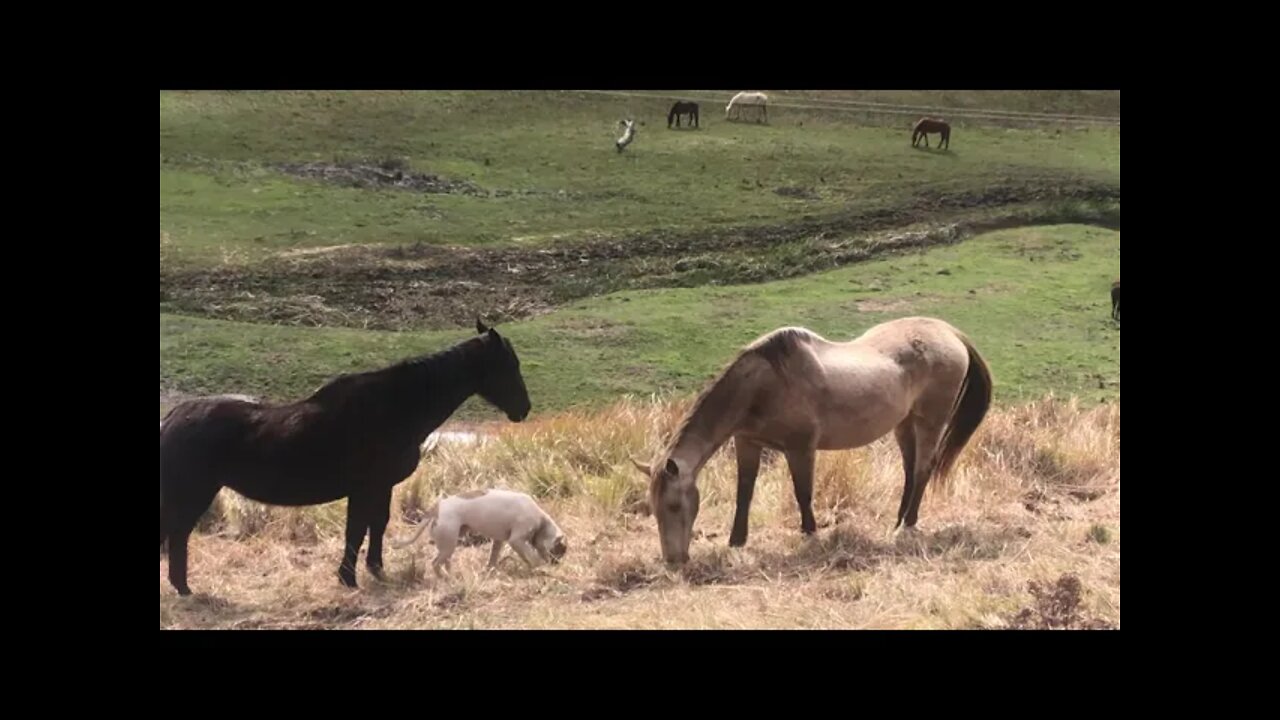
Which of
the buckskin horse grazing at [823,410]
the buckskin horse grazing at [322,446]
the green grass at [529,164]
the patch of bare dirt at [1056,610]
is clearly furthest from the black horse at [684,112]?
the patch of bare dirt at [1056,610]

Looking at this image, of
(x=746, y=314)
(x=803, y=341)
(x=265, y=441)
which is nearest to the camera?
(x=265, y=441)

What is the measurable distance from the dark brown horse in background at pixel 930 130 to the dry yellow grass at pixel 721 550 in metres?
1.63

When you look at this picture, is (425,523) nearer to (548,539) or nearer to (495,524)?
(495,524)

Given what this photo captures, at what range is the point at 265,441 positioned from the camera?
555cm

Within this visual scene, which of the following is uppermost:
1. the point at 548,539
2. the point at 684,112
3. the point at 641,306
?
the point at 684,112

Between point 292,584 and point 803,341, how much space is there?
2.89m

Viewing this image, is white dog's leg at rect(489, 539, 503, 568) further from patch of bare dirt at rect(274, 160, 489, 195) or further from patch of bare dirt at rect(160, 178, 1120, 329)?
patch of bare dirt at rect(274, 160, 489, 195)

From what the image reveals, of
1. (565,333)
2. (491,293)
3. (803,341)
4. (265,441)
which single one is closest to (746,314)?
(803,341)

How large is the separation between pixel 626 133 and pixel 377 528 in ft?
8.76

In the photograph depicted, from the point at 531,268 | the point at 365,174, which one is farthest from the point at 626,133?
the point at 365,174

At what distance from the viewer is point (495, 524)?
571 centimetres

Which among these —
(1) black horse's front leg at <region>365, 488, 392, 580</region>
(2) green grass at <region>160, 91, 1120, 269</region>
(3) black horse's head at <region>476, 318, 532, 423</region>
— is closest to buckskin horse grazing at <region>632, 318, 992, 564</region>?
(3) black horse's head at <region>476, 318, 532, 423</region>

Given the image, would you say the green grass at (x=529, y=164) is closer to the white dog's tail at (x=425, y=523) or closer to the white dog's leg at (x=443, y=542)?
the white dog's tail at (x=425, y=523)

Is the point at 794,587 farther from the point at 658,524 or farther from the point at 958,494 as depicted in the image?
the point at 958,494
